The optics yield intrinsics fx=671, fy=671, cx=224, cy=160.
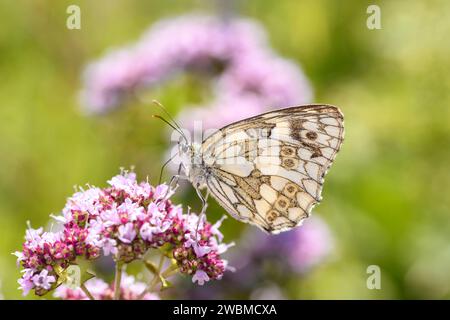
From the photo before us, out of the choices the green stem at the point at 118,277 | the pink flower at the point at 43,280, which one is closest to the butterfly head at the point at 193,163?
the green stem at the point at 118,277

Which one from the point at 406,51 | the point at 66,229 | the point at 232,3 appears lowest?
the point at 66,229

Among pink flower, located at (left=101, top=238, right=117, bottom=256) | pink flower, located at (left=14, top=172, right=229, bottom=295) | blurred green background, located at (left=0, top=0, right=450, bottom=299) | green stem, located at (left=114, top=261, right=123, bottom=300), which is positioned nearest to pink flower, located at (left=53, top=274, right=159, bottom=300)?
green stem, located at (left=114, top=261, right=123, bottom=300)

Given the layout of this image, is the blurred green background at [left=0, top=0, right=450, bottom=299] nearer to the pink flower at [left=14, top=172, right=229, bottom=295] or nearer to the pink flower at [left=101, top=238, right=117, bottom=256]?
the pink flower at [left=14, top=172, right=229, bottom=295]

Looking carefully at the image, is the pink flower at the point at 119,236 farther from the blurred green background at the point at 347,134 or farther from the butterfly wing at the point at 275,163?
the blurred green background at the point at 347,134

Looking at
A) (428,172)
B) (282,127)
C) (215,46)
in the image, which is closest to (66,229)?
(282,127)

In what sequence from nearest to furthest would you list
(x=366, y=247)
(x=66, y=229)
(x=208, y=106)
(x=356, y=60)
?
(x=66, y=229) < (x=208, y=106) < (x=366, y=247) < (x=356, y=60)

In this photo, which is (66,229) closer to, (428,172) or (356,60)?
(428,172)

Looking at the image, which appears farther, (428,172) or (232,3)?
(232,3)

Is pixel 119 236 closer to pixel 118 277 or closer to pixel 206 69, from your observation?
pixel 118 277
